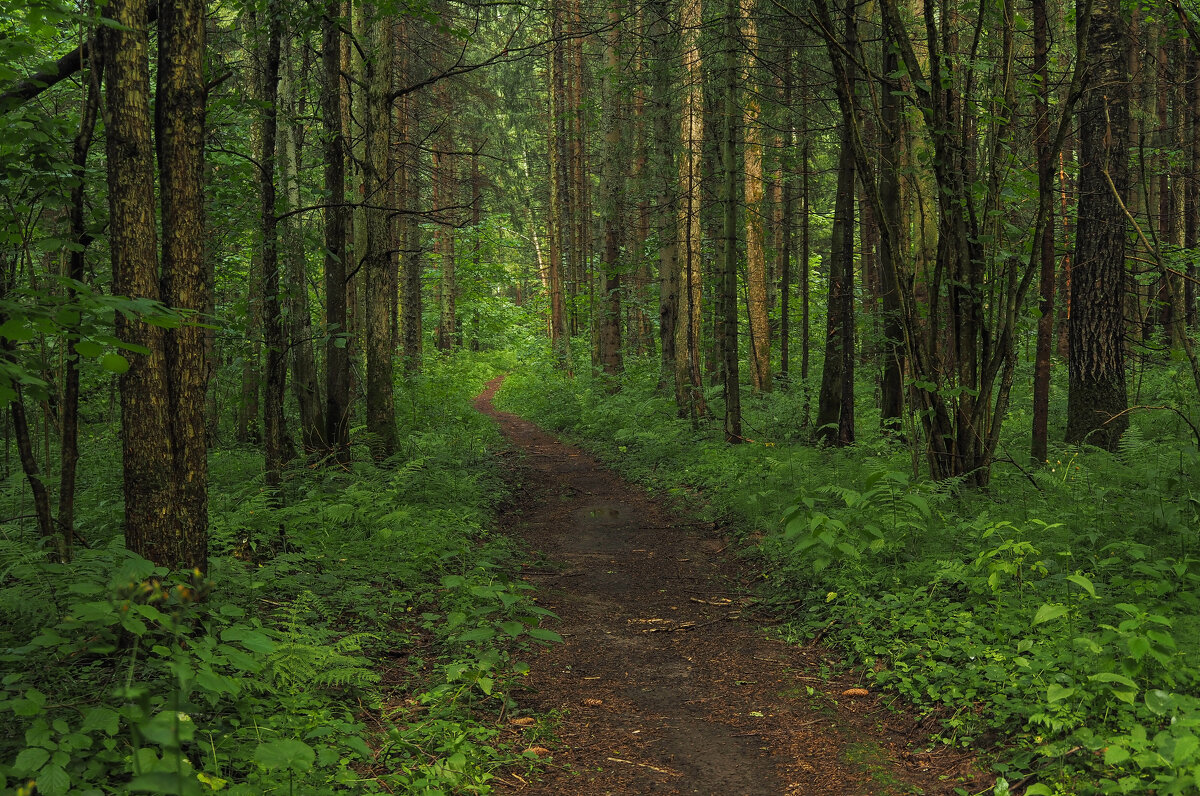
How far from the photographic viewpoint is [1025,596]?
14.2 ft

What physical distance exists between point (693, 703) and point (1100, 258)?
680cm

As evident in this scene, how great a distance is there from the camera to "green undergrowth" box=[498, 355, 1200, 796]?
3.11 metres

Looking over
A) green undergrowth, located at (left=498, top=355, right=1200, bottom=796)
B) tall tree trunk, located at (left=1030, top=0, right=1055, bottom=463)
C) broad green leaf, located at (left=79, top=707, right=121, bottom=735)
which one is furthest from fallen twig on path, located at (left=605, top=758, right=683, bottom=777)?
tall tree trunk, located at (left=1030, top=0, right=1055, bottom=463)

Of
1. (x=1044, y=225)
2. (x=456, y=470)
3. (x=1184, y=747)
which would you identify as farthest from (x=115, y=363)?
(x=456, y=470)

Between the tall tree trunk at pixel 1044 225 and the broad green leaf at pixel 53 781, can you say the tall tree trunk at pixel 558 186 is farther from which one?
the broad green leaf at pixel 53 781

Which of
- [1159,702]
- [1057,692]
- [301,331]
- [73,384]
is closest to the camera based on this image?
[1159,702]

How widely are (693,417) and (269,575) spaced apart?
353 inches

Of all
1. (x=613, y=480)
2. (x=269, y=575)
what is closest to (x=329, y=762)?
(x=269, y=575)

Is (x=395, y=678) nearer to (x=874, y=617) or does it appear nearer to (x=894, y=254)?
(x=874, y=617)

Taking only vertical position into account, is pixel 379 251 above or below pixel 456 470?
above

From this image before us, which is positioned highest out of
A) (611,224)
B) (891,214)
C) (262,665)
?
(611,224)

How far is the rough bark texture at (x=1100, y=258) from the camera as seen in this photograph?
7.36 meters

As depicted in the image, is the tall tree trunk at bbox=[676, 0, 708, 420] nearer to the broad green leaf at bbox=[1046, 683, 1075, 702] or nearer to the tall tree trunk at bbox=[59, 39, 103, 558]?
the broad green leaf at bbox=[1046, 683, 1075, 702]

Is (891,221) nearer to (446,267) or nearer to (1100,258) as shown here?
(1100,258)
